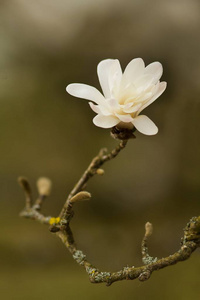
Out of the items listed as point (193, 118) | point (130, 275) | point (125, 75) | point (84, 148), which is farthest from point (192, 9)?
point (130, 275)

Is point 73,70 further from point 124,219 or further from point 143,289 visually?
point 143,289

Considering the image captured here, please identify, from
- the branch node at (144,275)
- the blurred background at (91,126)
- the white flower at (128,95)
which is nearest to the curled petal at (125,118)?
the white flower at (128,95)

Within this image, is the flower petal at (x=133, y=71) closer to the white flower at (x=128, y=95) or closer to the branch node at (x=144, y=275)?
the white flower at (x=128, y=95)

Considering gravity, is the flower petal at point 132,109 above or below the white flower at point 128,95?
below

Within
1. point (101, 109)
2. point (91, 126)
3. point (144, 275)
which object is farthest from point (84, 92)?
point (91, 126)

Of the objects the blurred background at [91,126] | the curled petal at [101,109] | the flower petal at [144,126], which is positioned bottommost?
the flower petal at [144,126]

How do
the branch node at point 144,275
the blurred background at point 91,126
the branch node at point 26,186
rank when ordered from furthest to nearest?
the blurred background at point 91,126 → the branch node at point 26,186 → the branch node at point 144,275

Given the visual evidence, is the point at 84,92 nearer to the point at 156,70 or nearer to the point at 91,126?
the point at 156,70

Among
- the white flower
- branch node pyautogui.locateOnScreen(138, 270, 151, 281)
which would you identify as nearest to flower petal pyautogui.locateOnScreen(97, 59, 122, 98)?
the white flower
